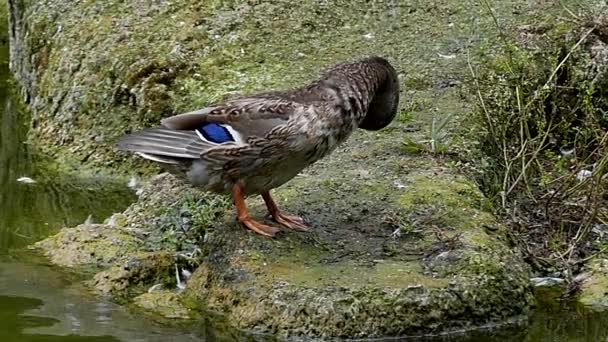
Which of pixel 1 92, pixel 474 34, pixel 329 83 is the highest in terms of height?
pixel 329 83

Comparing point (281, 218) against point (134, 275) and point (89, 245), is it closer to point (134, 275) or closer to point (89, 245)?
point (134, 275)

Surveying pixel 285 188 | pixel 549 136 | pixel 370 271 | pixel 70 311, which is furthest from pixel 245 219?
pixel 549 136

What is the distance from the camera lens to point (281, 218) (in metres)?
6.07

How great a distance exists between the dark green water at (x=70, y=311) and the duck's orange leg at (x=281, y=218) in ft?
2.31

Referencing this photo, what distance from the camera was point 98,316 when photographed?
5.80m

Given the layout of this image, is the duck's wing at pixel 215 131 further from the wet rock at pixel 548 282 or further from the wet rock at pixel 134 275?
the wet rock at pixel 548 282

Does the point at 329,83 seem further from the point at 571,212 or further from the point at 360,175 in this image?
the point at 571,212

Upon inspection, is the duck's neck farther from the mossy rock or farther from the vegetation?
the vegetation

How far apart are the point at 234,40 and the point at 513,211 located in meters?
3.19

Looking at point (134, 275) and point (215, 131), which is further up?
point (215, 131)

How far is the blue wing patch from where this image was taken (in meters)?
5.70

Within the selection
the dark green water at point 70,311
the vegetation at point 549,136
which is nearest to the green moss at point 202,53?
the vegetation at point 549,136

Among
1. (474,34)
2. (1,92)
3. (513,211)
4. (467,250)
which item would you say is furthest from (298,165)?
(1,92)

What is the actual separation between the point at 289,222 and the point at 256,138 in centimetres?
62
